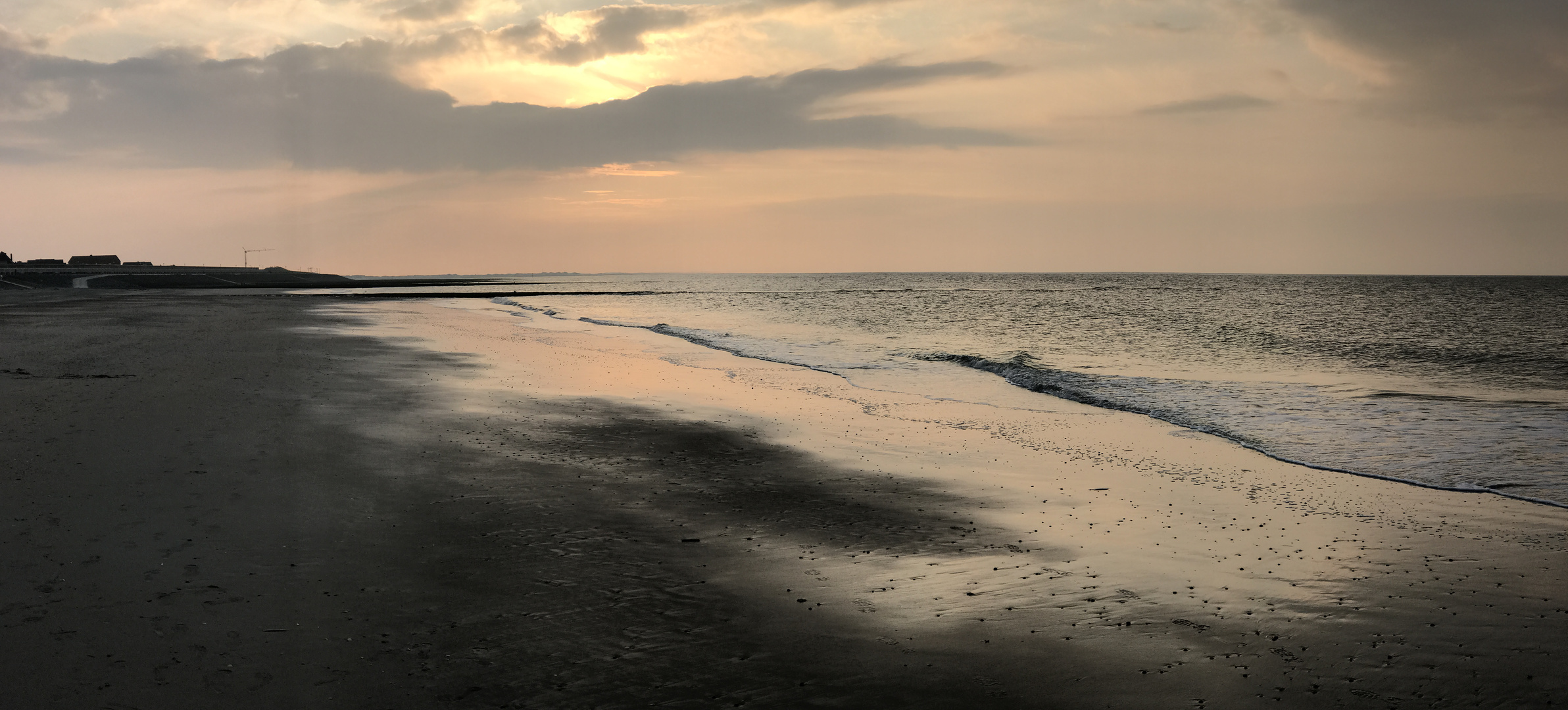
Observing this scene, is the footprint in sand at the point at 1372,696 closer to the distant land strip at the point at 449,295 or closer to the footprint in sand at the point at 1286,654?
the footprint in sand at the point at 1286,654

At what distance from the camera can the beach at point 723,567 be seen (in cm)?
556

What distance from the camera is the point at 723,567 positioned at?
7887mm

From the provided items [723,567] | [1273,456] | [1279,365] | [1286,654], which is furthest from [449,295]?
[1286,654]

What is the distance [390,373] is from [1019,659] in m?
19.4

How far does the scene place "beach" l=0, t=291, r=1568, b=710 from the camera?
18.2 ft

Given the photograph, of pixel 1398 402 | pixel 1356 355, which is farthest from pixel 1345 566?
pixel 1356 355

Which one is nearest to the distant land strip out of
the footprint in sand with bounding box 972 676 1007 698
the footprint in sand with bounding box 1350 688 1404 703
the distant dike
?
the distant dike

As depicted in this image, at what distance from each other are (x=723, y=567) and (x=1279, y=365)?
29.5 metres

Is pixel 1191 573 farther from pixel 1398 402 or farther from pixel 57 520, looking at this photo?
pixel 1398 402

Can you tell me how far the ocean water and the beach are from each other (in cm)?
234

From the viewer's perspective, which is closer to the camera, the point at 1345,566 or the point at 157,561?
the point at 157,561

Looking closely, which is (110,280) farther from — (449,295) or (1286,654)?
(1286,654)

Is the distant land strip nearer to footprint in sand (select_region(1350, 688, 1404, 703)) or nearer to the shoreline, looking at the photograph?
the shoreline

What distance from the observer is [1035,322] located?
2438 inches
